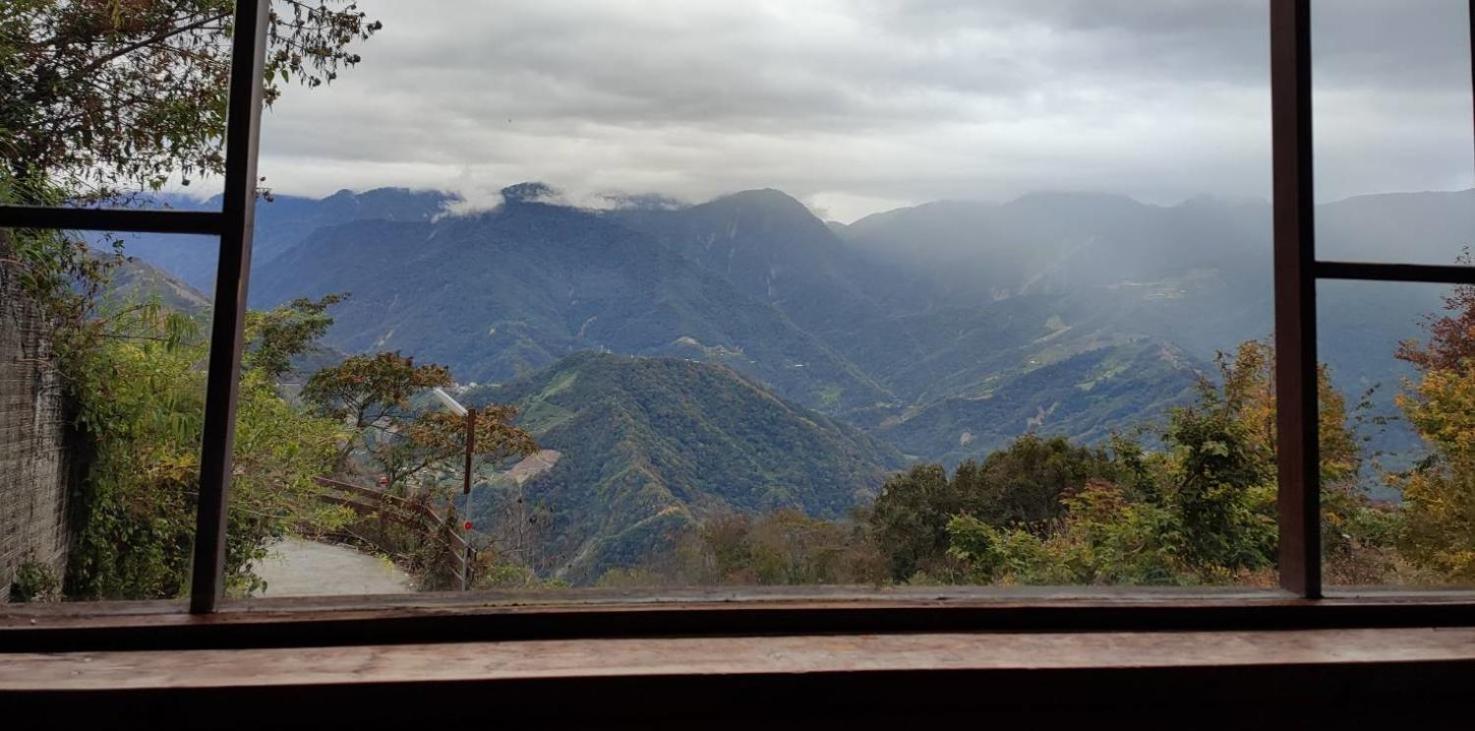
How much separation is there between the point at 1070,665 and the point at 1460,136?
4.95ft

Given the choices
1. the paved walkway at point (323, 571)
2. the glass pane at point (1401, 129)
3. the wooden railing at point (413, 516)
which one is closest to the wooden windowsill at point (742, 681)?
the glass pane at point (1401, 129)

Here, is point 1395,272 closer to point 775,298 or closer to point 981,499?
point 981,499

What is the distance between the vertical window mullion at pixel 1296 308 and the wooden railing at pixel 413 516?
602 cm

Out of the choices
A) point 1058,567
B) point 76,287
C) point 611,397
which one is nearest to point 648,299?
point 611,397

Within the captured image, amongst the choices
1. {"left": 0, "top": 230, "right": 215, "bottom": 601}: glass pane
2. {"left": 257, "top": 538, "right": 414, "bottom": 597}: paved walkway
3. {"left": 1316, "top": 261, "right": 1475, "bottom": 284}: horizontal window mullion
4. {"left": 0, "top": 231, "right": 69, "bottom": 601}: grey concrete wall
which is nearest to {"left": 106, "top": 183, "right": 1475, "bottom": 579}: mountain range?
{"left": 257, "top": 538, "right": 414, "bottom": 597}: paved walkway

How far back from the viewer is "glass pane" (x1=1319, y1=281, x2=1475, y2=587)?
3166 millimetres

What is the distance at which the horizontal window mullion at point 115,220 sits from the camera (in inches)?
38.0

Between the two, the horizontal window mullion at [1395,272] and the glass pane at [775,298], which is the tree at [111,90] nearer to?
the glass pane at [775,298]

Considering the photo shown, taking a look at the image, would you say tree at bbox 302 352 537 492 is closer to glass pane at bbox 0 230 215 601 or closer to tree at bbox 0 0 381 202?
glass pane at bbox 0 230 215 601

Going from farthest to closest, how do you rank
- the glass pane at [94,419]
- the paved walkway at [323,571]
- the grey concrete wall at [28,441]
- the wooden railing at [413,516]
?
the wooden railing at [413,516] < the paved walkway at [323,571] < the glass pane at [94,419] < the grey concrete wall at [28,441]

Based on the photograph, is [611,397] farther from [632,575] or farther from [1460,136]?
[1460,136]

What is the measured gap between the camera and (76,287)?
294 centimetres

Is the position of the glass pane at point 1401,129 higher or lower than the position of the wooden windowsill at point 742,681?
higher

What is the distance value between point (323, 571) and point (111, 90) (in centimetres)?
356
